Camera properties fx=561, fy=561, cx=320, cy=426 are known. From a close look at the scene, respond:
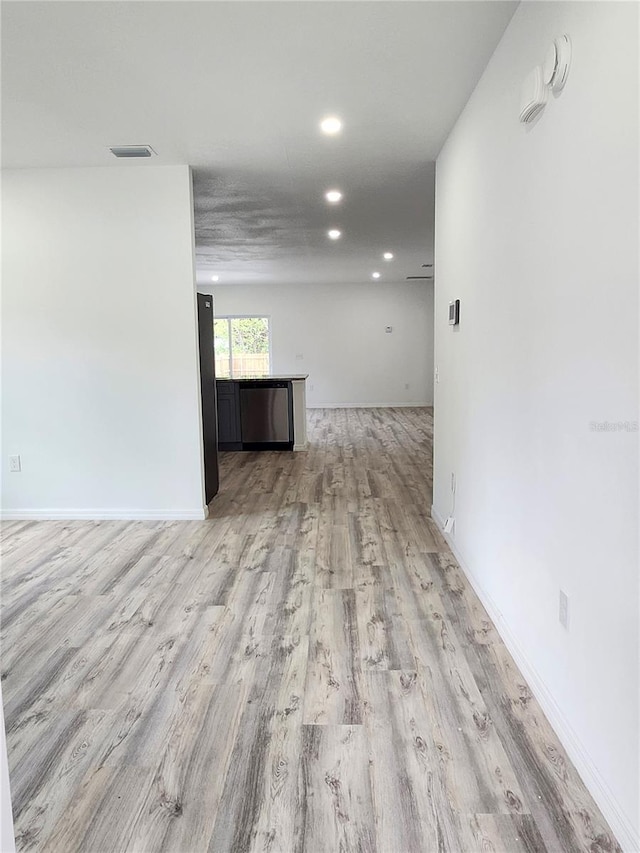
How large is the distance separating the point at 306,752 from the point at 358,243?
20.8ft

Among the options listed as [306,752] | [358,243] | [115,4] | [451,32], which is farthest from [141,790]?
[358,243]

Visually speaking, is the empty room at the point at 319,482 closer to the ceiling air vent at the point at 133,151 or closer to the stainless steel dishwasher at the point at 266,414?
the ceiling air vent at the point at 133,151

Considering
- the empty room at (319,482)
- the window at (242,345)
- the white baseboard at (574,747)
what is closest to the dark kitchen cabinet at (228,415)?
the empty room at (319,482)

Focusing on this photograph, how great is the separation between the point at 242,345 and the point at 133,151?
26.3 feet

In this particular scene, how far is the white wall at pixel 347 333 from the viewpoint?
11.4 meters

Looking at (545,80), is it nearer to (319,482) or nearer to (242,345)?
(319,482)

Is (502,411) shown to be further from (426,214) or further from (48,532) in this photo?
(426,214)

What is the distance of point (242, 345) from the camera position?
11.6 m

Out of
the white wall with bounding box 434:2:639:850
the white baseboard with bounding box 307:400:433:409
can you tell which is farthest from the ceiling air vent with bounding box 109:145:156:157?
the white baseboard with bounding box 307:400:433:409

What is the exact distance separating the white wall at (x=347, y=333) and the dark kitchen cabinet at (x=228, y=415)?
455 centimetres

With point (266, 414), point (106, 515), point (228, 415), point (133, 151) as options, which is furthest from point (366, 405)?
point (133, 151)

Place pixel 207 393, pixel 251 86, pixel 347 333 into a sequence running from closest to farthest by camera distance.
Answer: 1. pixel 251 86
2. pixel 207 393
3. pixel 347 333

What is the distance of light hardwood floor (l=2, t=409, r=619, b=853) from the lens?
1.50 meters

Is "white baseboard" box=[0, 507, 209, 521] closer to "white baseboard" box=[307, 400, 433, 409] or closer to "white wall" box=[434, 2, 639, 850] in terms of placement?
"white wall" box=[434, 2, 639, 850]
